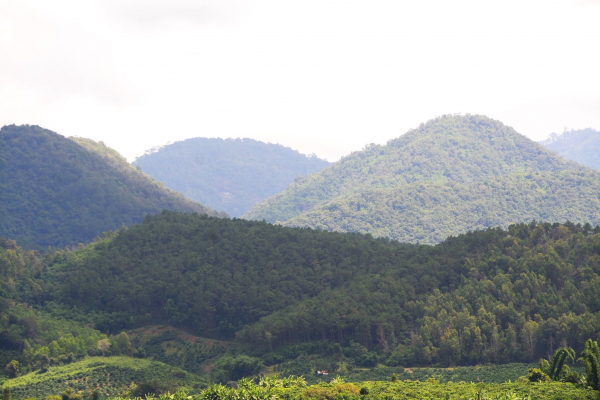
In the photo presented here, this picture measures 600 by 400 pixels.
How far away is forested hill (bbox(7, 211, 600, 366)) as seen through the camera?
7131cm

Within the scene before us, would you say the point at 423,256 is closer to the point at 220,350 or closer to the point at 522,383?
the point at 220,350

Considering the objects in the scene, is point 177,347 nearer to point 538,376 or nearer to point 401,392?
point 401,392

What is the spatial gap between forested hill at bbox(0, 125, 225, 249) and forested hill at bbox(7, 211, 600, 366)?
4832cm

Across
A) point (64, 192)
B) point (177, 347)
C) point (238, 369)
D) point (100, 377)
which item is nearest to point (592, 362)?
point (238, 369)

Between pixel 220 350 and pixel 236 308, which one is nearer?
pixel 220 350

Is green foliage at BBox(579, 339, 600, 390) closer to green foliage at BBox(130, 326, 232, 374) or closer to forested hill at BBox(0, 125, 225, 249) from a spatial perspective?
green foliage at BBox(130, 326, 232, 374)

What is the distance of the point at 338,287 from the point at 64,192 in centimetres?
9187

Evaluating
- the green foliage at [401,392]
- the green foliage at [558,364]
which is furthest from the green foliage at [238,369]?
the green foliage at [558,364]

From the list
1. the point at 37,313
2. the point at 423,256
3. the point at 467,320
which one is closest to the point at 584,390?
the point at 467,320

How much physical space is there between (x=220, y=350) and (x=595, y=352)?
51.3 meters

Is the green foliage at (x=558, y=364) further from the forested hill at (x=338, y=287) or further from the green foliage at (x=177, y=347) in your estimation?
the green foliage at (x=177, y=347)

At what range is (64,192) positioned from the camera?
159000 mm

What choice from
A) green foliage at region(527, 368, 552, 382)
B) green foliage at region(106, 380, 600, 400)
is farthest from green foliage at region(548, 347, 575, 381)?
green foliage at region(106, 380, 600, 400)

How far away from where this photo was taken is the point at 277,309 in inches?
3538
